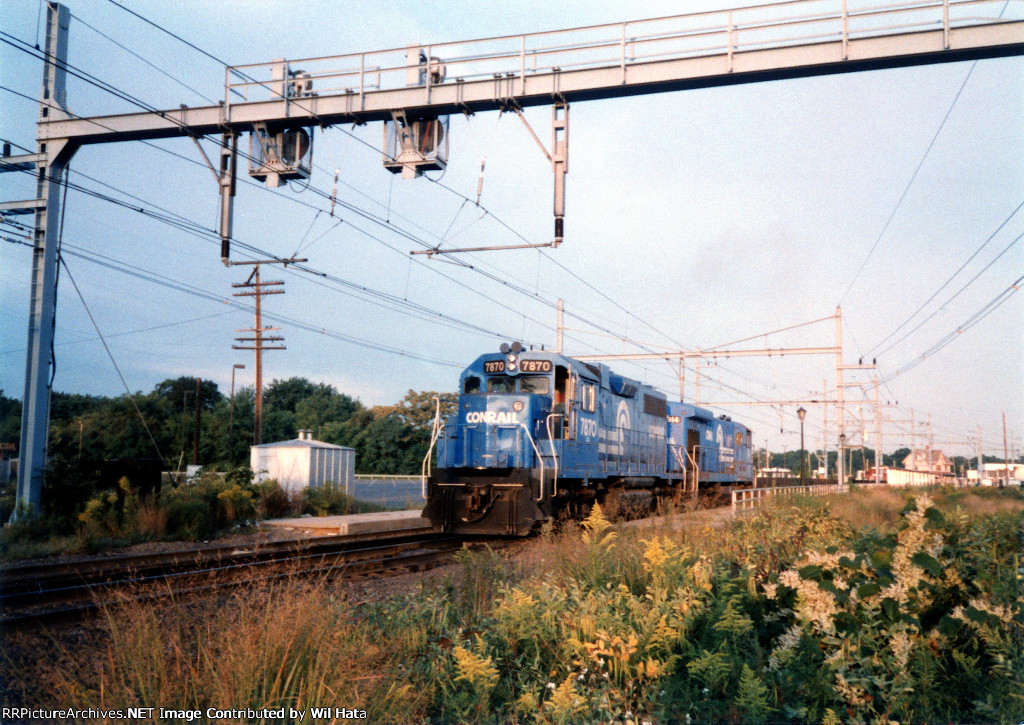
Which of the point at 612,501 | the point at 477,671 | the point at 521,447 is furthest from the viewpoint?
the point at 612,501

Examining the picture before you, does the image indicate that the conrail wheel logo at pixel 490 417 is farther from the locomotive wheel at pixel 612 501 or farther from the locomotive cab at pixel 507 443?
the locomotive wheel at pixel 612 501

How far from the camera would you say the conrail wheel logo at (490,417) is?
50.7ft

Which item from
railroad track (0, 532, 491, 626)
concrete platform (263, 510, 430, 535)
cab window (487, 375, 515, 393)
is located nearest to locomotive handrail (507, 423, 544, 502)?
cab window (487, 375, 515, 393)

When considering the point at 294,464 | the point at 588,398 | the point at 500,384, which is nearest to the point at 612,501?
the point at 588,398

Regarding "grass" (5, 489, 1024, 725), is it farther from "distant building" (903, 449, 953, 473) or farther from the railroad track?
"distant building" (903, 449, 953, 473)

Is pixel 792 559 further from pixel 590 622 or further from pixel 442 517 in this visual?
pixel 442 517

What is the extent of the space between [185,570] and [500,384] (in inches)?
283

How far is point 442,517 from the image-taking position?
50.8ft

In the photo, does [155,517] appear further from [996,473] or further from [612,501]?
[996,473]

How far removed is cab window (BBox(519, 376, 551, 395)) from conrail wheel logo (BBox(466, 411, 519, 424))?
0.70 m

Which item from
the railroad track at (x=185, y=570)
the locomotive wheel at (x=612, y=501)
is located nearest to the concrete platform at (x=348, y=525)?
the railroad track at (x=185, y=570)

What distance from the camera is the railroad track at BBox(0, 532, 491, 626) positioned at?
8.26 meters

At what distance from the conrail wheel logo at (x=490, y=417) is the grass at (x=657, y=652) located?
885cm

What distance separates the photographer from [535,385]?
1582cm
